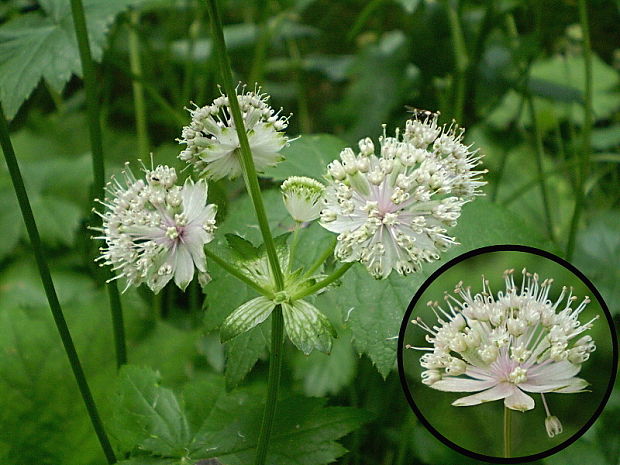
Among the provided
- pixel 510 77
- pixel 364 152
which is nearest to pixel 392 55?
pixel 510 77

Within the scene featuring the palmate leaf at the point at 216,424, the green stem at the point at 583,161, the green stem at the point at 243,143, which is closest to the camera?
the green stem at the point at 243,143

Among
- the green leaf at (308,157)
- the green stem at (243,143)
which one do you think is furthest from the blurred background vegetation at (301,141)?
the green leaf at (308,157)

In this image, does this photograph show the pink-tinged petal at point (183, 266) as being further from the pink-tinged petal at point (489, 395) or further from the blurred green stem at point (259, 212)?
the pink-tinged petal at point (489, 395)

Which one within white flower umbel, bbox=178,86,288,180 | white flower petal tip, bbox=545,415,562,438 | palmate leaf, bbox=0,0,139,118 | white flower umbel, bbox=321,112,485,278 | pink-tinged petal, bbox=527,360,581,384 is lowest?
white flower petal tip, bbox=545,415,562,438

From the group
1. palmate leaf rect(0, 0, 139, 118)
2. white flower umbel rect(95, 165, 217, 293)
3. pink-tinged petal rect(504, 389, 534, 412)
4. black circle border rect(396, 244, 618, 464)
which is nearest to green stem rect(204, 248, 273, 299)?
white flower umbel rect(95, 165, 217, 293)

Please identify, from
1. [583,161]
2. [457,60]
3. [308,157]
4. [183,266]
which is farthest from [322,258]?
[457,60]

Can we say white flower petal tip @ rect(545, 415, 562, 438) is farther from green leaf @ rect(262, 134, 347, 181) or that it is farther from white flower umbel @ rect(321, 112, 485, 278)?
green leaf @ rect(262, 134, 347, 181)

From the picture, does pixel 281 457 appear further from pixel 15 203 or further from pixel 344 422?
pixel 15 203
